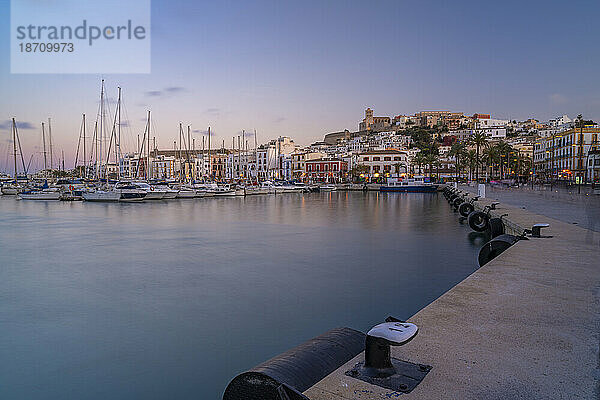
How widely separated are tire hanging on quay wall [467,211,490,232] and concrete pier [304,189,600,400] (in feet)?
47.6

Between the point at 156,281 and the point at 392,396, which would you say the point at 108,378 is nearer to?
the point at 392,396

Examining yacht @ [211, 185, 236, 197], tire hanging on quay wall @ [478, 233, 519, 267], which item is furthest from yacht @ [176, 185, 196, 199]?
tire hanging on quay wall @ [478, 233, 519, 267]

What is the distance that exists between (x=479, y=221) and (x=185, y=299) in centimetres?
1611

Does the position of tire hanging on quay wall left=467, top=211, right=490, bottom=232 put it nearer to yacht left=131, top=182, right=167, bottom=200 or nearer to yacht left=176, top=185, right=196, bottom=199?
yacht left=131, top=182, right=167, bottom=200

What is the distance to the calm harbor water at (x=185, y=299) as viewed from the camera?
24.1 feet

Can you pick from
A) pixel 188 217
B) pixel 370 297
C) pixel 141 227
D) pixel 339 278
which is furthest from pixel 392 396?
pixel 188 217

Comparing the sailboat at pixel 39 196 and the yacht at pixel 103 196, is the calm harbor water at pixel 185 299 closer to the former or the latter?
the yacht at pixel 103 196

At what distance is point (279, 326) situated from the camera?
9375 millimetres

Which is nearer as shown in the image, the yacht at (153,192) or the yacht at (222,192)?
the yacht at (153,192)

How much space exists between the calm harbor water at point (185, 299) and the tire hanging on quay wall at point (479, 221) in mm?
1029

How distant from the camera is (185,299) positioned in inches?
458

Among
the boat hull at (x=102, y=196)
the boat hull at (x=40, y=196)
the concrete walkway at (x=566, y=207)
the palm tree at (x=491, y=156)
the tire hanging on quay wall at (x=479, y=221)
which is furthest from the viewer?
the palm tree at (x=491, y=156)

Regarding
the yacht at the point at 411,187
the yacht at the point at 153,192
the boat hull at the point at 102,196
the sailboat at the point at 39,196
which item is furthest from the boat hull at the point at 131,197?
the yacht at the point at 411,187

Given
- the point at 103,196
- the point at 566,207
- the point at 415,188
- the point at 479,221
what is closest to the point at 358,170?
the point at 415,188
